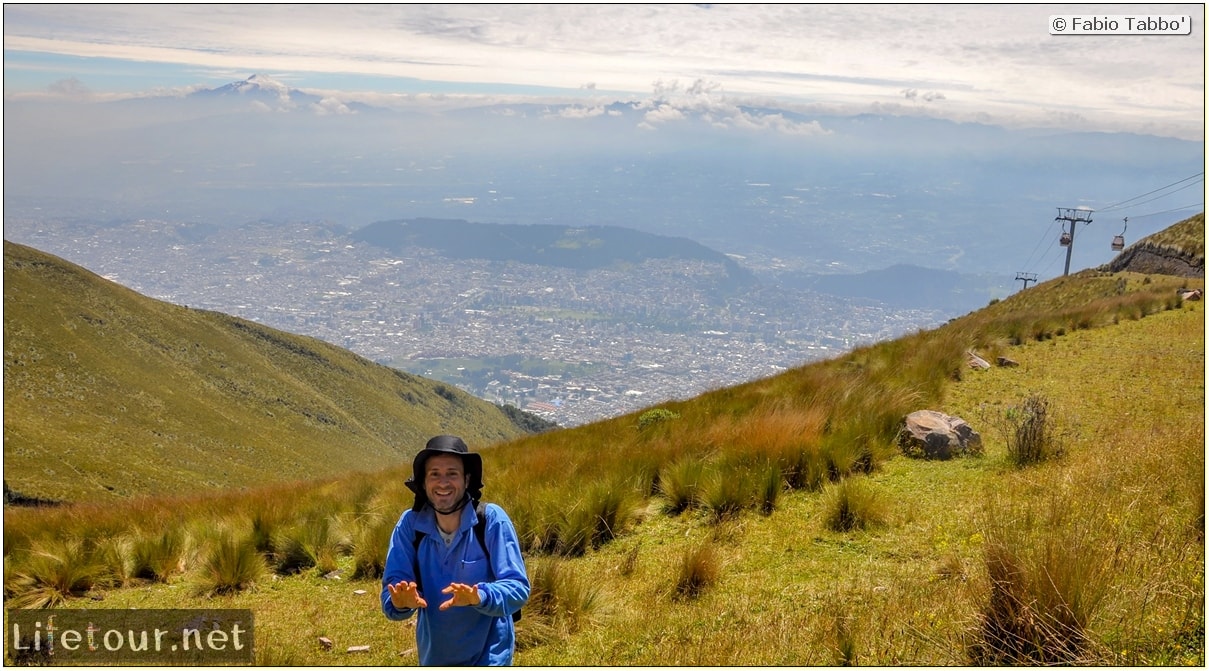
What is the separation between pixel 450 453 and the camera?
3.54 metres

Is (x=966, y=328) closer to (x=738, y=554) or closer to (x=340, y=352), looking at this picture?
(x=738, y=554)

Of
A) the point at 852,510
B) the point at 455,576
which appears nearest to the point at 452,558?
the point at 455,576

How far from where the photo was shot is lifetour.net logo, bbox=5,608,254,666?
5.97 m

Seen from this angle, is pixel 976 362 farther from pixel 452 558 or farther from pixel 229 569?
pixel 452 558

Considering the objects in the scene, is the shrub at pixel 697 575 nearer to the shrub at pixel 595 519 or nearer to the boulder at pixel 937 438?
the shrub at pixel 595 519

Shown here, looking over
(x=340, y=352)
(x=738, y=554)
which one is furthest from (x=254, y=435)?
(x=738, y=554)

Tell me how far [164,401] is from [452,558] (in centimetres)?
7433

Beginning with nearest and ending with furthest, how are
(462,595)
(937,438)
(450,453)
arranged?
(462,595), (450,453), (937,438)

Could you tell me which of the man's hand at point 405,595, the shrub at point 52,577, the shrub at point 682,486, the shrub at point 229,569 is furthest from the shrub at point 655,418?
the man's hand at point 405,595

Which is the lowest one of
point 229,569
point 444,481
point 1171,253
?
point 229,569

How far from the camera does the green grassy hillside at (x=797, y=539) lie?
404cm

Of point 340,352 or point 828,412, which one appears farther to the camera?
point 340,352

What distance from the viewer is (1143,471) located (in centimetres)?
603

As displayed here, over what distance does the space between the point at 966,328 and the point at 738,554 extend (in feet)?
45.7
